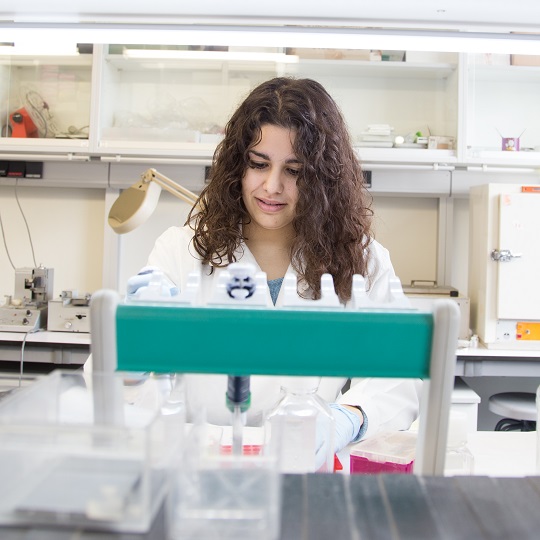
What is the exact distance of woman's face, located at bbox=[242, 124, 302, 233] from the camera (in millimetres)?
1499

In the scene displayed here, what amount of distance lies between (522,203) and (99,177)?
6.56ft

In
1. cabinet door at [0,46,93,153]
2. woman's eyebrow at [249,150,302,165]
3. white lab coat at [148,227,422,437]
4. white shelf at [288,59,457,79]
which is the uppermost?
white shelf at [288,59,457,79]

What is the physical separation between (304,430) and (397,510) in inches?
12.1

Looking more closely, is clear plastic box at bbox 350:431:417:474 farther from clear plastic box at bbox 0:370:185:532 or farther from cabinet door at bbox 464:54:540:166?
cabinet door at bbox 464:54:540:166

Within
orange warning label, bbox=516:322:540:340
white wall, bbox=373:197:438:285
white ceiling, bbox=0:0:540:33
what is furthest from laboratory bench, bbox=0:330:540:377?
white ceiling, bbox=0:0:540:33

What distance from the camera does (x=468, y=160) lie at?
3027 mm

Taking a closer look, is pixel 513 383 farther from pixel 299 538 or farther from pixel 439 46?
pixel 299 538

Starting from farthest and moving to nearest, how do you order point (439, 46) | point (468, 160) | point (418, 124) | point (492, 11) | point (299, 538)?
point (418, 124) < point (468, 160) < point (439, 46) < point (492, 11) < point (299, 538)

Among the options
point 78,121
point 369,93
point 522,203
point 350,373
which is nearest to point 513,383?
point 522,203

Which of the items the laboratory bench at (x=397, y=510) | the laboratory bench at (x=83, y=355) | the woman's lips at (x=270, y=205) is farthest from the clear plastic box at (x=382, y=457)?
the laboratory bench at (x=83, y=355)

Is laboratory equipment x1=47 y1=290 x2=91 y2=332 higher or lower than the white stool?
higher

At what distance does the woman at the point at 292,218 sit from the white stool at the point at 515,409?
1.31 meters

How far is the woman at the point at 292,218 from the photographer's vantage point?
1.46 meters

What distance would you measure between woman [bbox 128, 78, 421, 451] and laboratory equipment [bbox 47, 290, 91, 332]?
122 cm
